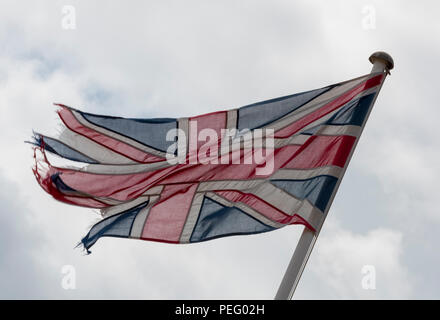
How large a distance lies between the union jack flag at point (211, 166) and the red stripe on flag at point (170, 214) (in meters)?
0.02

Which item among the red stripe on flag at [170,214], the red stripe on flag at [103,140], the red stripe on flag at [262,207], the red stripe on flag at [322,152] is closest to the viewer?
the red stripe on flag at [262,207]

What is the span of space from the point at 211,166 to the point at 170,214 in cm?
101

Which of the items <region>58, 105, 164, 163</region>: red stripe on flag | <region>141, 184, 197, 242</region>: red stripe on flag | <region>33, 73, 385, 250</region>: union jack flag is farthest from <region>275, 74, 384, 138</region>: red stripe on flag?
<region>58, 105, 164, 163</region>: red stripe on flag

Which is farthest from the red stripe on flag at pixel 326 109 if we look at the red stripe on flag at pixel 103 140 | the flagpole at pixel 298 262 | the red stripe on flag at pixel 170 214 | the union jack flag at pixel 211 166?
the red stripe on flag at pixel 103 140

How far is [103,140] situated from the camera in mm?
15422

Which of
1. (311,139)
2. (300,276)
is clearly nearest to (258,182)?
(311,139)

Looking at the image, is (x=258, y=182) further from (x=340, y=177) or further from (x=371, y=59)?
(x=371, y=59)

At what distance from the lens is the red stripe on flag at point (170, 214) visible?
46.7 ft

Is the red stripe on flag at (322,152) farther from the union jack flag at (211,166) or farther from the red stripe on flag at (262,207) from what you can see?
the red stripe on flag at (262,207)

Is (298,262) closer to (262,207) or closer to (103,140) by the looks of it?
(262,207)

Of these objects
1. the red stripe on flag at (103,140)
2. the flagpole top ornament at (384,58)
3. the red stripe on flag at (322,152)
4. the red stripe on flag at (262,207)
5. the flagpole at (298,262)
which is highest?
the flagpole top ornament at (384,58)

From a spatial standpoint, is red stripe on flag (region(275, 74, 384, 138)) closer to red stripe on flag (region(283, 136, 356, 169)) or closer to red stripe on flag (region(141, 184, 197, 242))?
red stripe on flag (region(283, 136, 356, 169))

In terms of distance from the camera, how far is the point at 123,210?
47.9 ft
